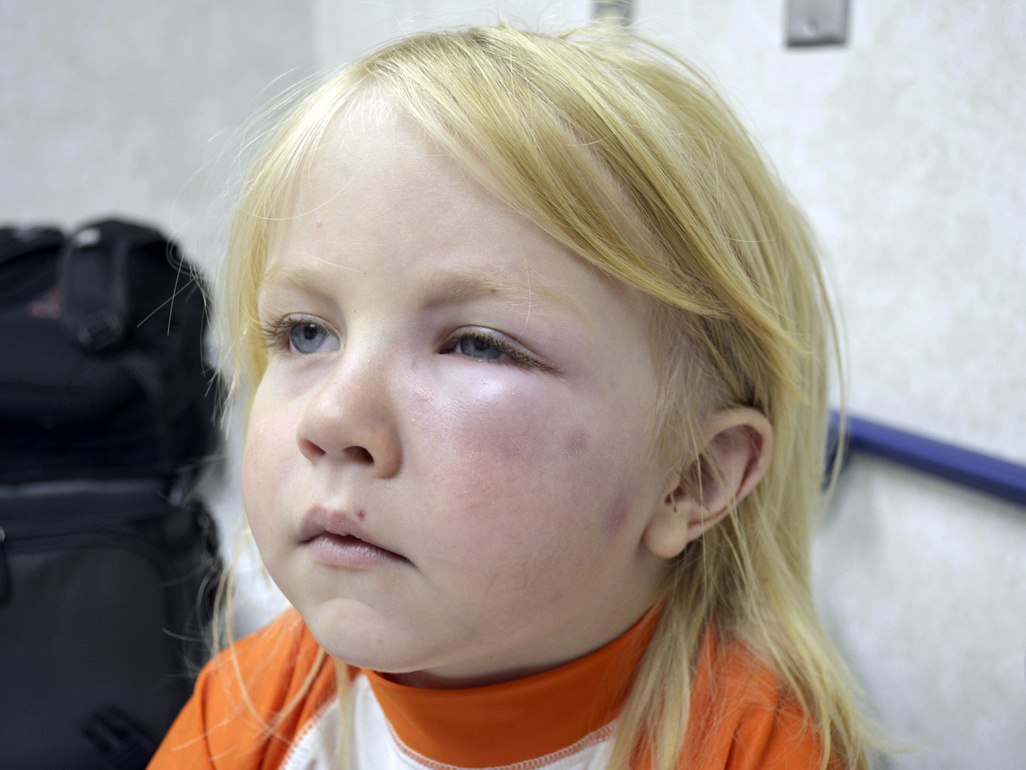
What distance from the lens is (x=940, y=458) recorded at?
0.73 meters

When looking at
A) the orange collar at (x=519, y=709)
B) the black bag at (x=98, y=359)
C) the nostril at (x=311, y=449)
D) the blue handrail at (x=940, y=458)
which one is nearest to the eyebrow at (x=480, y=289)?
the nostril at (x=311, y=449)

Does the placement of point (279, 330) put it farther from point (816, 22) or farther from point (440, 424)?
point (816, 22)

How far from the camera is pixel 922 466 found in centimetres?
75

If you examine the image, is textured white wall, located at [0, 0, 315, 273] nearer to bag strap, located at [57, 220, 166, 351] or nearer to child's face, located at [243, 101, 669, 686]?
bag strap, located at [57, 220, 166, 351]

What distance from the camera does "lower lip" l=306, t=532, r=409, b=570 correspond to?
1.50ft

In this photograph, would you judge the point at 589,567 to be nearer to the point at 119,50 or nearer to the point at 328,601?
the point at 328,601

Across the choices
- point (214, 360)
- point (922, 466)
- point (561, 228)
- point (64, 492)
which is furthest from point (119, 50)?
point (922, 466)

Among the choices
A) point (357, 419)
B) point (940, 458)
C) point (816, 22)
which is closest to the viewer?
point (357, 419)

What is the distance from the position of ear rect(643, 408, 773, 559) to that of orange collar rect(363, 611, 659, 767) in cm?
8

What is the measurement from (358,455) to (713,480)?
26 centimetres

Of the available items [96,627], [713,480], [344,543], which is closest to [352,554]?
[344,543]

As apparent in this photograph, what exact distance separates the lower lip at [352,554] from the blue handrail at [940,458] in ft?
1.70

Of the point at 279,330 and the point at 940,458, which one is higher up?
the point at 279,330

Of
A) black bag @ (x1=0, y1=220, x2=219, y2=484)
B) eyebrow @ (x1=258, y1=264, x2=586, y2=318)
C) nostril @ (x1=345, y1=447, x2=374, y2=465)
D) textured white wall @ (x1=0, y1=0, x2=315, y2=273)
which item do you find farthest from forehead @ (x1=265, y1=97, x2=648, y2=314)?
textured white wall @ (x1=0, y1=0, x2=315, y2=273)
